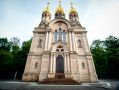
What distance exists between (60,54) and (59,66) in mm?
2234

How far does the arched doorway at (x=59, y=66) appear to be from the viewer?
58.4ft

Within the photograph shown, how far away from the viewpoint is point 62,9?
28547 millimetres

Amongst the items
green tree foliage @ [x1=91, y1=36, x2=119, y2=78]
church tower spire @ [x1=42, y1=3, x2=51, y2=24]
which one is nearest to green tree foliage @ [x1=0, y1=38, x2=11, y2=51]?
church tower spire @ [x1=42, y1=3, x2=51, y2=24]

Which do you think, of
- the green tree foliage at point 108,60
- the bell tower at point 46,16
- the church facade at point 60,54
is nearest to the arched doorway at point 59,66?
the church facade at point 60,54

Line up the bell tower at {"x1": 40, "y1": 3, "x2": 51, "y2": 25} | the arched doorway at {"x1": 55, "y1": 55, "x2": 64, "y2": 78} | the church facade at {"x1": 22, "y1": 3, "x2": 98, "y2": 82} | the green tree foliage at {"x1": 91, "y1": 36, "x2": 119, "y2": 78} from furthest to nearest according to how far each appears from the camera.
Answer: the green tree foliage at {"x1": 91, "y1": 36, "x2": 119, "y2": 78}
the bell tower at {"x1": 40, "y1": 3, "x2": 51, "y2": 25}
the church facade at {"x1": 22, "y1": 3, "x2": 98, "y2": 82}
the arched doorway at {"x1": 55, "y1": 55, "x2": 64, "y2": 78}

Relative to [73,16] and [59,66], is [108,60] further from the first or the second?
[59,66]

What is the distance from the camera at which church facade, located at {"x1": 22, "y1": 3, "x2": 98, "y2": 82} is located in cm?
1803

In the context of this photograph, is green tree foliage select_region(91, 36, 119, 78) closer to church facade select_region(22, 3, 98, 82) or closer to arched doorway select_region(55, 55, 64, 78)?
church facade select_region(22, 3, 98, 82)

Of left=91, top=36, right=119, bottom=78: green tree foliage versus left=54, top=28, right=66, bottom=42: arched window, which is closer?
left=54, top=28, right=66, bottom=42: arched window

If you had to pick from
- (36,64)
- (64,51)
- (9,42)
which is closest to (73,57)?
(64,51)

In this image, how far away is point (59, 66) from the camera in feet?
61.8

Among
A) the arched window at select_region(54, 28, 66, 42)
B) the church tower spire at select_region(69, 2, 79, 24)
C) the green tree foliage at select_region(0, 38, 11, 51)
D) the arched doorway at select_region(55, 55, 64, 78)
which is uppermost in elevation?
the church tower spire at select_region(69, 2, 79, 24)

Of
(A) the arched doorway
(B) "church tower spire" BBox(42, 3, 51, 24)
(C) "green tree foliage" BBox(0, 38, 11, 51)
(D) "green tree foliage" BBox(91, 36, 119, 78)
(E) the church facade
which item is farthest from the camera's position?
(C) "green tree foliage" BBox(0, 38, 11, 51)

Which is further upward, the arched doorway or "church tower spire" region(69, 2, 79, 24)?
"church tower spire" region(69, 2, 79, 24)
